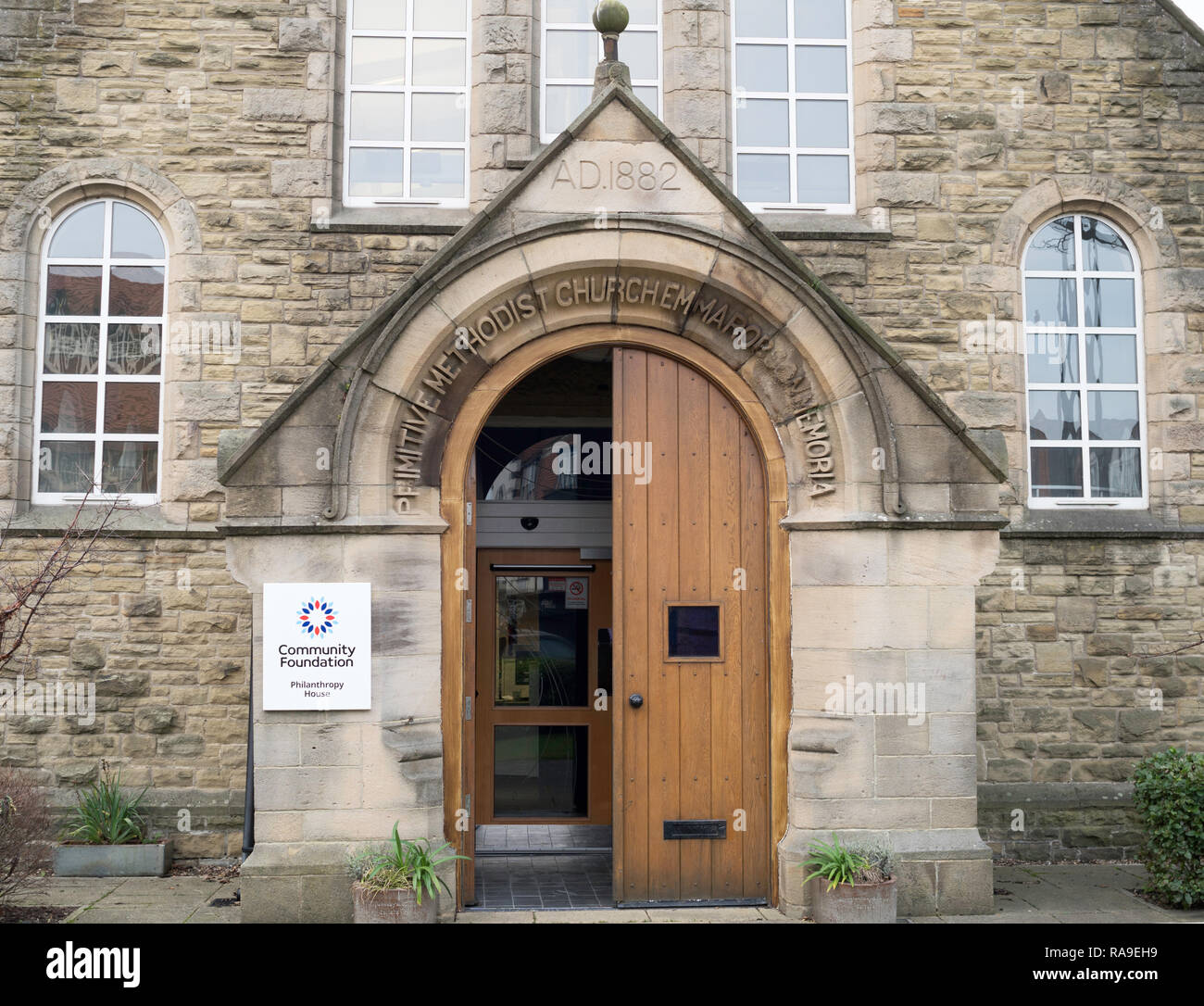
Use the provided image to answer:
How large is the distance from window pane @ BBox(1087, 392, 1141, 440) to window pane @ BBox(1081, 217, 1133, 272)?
41.9 inches

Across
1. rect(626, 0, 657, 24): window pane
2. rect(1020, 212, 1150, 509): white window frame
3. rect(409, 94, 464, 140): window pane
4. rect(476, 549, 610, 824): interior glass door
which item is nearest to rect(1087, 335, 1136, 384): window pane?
rect(1020, 212, 1150, 509): white window frame

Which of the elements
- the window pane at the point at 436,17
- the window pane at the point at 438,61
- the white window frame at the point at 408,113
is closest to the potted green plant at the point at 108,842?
the white window frame at the point at 408,113

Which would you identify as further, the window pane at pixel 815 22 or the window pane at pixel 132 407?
the window pane at pixel 815 22

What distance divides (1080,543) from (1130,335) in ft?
6.17

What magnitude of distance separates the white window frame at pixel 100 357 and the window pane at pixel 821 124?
5329 millimetres

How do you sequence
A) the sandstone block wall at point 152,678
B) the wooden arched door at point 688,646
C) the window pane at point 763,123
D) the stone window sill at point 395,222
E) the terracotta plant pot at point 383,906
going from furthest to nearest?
the window pane at point 763,123 < the stone window sill at point 395,222 < the sandstone block wall at point 152,678 < the wooden arched door at point 688,646 < the terracotta plant pot at point 383,906

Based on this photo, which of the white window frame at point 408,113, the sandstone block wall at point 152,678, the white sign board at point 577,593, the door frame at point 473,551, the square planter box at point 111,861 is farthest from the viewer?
the white sign board at point 577,593

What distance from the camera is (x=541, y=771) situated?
9.59 m

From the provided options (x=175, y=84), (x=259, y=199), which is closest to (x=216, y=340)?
(x=259, y=199)

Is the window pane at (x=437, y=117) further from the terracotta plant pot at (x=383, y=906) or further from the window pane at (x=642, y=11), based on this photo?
the terracotta plant pot at (x=383, y=906)

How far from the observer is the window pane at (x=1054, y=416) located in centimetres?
925

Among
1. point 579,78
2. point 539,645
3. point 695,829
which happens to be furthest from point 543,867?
point 579,78

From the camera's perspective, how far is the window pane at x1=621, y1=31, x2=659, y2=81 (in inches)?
366

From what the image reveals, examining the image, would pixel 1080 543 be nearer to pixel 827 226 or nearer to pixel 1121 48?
pixel 827 226
